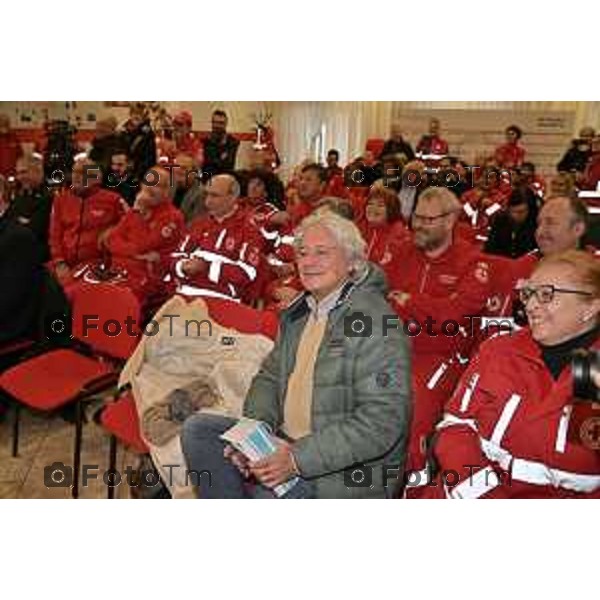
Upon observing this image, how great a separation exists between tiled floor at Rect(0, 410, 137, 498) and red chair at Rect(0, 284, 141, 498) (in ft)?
0.37

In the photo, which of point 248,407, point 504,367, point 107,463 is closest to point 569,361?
point 504,367

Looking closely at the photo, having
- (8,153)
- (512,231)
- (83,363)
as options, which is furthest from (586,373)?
(8,153)

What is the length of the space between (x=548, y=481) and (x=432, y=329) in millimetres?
1158

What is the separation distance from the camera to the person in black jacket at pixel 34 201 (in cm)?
480

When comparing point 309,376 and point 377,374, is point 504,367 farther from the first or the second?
point 309,376

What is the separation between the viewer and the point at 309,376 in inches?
84.4

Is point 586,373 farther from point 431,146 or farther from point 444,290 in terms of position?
point 431,146

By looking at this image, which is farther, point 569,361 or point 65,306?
point 65,306

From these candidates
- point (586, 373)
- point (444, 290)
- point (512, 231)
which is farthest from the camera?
point (512, 231)

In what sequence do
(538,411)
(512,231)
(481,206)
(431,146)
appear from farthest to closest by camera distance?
(431,146) < (481,206) < (512,231) < (538,411)

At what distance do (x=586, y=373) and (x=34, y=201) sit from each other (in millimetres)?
4140

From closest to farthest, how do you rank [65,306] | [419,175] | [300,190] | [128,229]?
[65,306]
[128,229]
[300,190]
[419,175]

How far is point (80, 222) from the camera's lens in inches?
179

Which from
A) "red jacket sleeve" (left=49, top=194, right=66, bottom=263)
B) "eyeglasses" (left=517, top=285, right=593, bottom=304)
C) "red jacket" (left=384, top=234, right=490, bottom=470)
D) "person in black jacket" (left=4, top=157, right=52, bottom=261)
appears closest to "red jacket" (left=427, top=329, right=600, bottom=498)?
"eyeglasses" (left=517, top=285, right=593, bottom=304)
